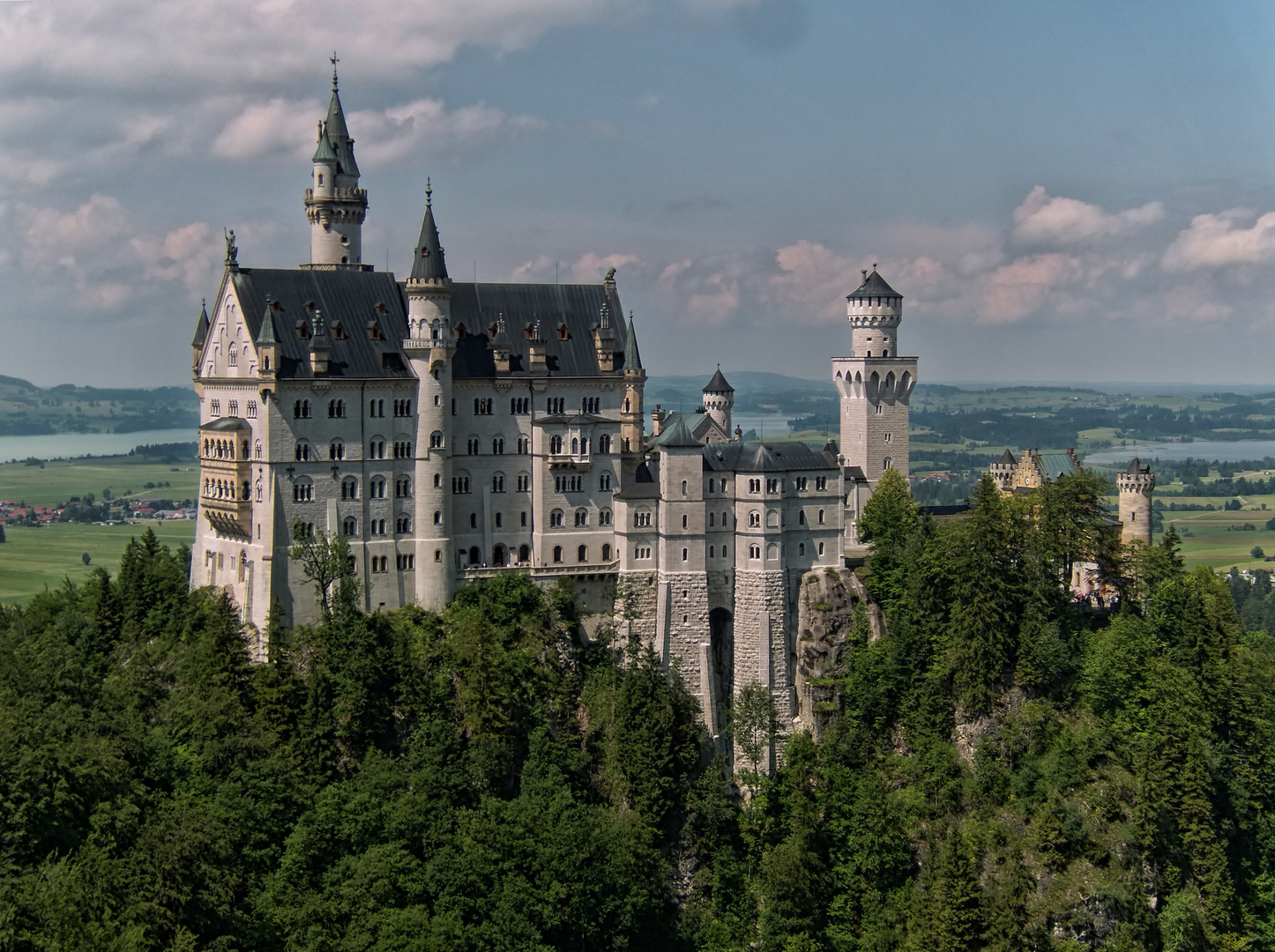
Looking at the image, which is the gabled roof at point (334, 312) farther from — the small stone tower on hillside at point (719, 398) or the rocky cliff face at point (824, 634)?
the rocky cliff face at point (824, 634)

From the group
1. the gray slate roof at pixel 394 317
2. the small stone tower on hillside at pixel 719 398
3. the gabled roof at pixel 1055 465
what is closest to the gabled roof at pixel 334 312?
the gray slate roof at pixel 394 317

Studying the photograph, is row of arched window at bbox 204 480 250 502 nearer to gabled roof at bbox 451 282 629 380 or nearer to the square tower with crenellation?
gabled roof at bbox 451 282 629 380

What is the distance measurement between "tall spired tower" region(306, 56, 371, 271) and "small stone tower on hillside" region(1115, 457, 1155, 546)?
48898mm

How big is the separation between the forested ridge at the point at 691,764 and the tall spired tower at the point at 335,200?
2051 cm

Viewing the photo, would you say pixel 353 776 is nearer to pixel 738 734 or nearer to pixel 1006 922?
pixel 738 734

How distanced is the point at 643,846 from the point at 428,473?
22752mm

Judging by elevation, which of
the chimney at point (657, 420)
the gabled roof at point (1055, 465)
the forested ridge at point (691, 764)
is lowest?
the forested ridge at point (691, 764)

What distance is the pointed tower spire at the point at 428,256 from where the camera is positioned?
281 ft

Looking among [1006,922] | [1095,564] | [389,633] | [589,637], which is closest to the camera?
[1006,922]

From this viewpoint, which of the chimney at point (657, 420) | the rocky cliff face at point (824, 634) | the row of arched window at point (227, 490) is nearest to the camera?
the row of arched window at point (227, 490)

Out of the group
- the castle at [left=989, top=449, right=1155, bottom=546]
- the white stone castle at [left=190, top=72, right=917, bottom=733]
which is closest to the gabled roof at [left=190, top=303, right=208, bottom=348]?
the white stone castle at [left=190, top=72, right=917, bottom=733]

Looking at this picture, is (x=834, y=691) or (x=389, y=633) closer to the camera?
(x=389, y=633)

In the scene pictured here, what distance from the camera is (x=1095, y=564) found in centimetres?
9519

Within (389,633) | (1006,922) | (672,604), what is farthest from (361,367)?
(1006,922)
